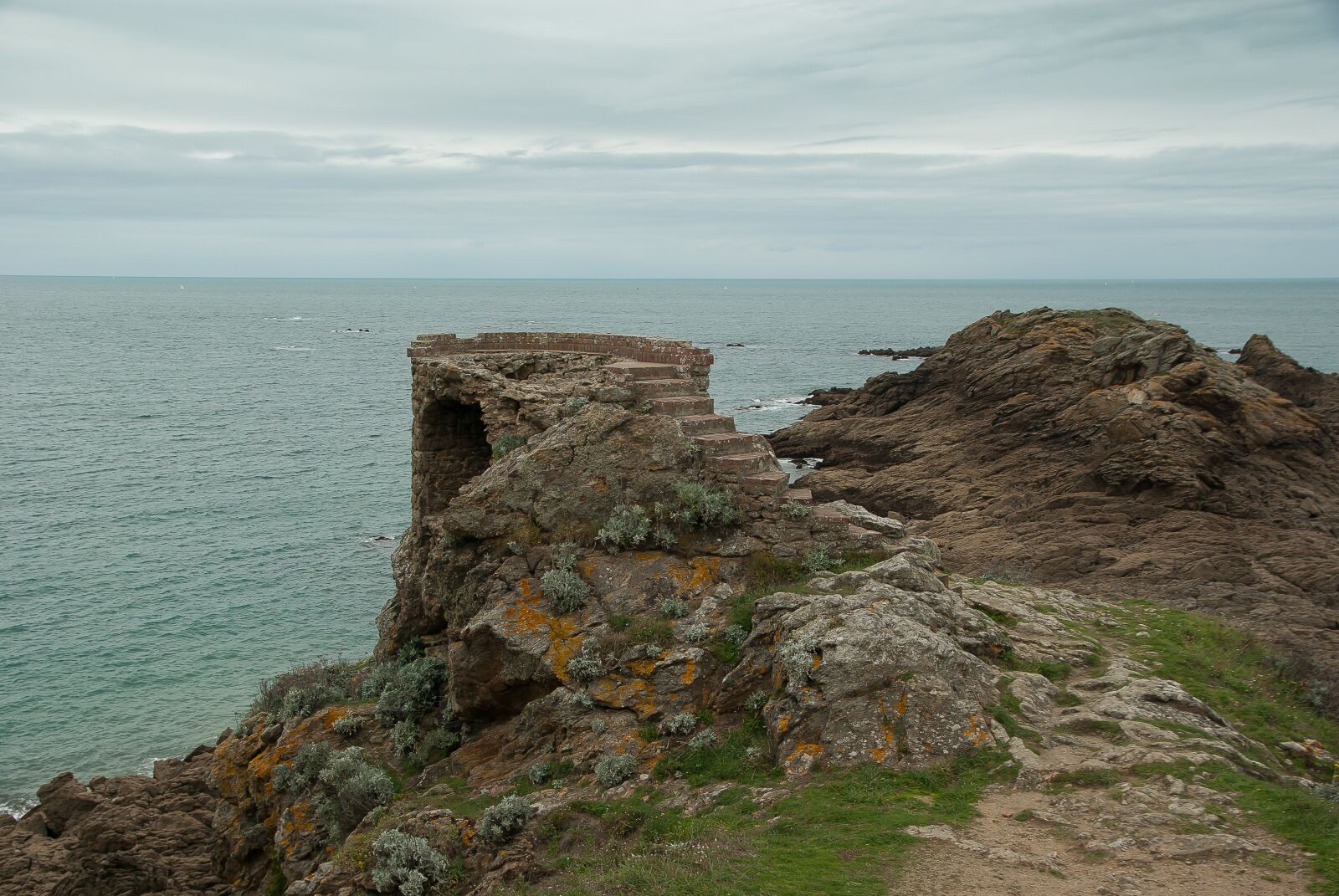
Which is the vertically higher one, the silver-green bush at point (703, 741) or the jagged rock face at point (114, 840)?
the silver-green bush at point (703, 741)

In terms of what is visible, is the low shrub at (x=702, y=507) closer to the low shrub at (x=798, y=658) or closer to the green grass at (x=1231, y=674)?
the low shrub at (x=798, y=658)

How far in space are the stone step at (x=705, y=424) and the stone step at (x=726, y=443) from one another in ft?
0.34

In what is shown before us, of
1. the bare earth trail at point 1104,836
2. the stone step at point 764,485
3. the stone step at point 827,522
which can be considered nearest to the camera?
the bare earth trail at point 1104,836

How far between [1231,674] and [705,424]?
377 inches

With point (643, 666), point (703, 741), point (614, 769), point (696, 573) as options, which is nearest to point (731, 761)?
point (703, 741)

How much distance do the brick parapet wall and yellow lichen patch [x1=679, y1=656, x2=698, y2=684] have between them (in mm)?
6432

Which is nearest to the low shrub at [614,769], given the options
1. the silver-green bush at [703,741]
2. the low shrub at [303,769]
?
the silver-green bush at [703,741]

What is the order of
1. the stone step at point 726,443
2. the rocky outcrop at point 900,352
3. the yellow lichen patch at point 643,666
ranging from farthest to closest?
the rocky outcrop at point 900,352 < the stone step at point 726,443 < the yellow lichen patch at point 643,666

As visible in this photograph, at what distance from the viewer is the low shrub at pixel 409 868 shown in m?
10.7

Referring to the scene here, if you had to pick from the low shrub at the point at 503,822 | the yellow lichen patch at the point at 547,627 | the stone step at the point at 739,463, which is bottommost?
the low shrub at the point at 503,822

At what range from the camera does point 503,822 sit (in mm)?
11320

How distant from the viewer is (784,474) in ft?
52.4

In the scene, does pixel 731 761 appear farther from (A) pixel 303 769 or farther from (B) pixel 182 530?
(B) pixel 182 530

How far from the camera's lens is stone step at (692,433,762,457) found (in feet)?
52.2
